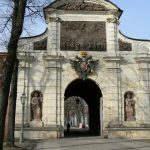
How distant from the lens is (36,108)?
29.8 metres

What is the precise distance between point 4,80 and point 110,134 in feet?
51.3

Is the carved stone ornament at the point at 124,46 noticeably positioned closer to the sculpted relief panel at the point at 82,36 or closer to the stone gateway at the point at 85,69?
the stone gateway at the point at 85,69

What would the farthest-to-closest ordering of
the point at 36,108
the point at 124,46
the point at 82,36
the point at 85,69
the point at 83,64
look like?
the point at 124,46 → the point at 82,36 → the point at 85,69 → the point at 83,64 → the point at 36,108

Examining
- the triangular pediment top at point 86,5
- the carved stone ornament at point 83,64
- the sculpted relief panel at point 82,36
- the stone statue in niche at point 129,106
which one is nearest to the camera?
the stone statue in niche at point 129,106

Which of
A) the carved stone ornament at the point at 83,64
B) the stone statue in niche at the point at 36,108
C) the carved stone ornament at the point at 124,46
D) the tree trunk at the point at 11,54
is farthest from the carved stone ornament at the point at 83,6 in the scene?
the tree trunk at the point at 11,54

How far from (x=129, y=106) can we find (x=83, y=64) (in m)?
4.55

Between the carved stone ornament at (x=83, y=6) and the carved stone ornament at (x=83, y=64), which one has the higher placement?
the carved stone ornament at (x=83, y=6)

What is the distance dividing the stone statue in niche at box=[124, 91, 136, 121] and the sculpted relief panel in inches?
152

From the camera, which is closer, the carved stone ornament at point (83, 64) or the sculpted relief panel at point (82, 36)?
the carved stone ornament at point (83, 64)

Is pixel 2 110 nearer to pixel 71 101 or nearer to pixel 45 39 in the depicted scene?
pixel 45 39

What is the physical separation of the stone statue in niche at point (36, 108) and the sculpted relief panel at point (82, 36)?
12.9ft

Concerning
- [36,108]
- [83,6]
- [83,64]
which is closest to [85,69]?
[83,64]

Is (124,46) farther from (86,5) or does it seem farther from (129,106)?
(129,106)

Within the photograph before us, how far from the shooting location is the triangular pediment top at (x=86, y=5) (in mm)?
31328
